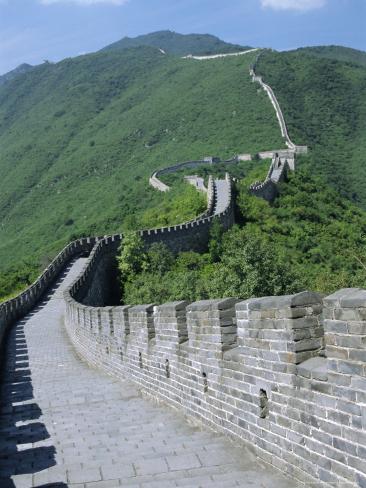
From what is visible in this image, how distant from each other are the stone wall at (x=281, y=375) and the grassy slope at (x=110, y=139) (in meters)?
47.6

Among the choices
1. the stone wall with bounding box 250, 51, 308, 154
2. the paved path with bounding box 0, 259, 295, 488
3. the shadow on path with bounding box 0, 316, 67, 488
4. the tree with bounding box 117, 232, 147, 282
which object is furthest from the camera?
the stone wall with bounding box 250, 51, 308, 154

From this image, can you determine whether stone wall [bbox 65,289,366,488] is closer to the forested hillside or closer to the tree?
the tree

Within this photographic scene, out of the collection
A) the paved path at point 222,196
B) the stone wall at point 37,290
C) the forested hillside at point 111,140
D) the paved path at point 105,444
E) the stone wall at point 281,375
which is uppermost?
the forested hillside at point 111,140

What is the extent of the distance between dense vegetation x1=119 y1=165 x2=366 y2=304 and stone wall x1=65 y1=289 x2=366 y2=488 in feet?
12.2

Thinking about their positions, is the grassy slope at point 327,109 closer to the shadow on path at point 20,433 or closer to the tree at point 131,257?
the tree at point 131,257

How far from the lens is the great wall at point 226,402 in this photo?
15.3 ft

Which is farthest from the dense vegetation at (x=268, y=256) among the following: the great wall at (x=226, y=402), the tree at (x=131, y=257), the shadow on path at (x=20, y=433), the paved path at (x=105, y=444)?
the shadow on path at (x=20, y=433)

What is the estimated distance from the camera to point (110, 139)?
10275 cm

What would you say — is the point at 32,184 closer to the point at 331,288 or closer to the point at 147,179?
the point at 147,179

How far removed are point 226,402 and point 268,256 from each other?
23389 millimetres

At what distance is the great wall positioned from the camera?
468 cm

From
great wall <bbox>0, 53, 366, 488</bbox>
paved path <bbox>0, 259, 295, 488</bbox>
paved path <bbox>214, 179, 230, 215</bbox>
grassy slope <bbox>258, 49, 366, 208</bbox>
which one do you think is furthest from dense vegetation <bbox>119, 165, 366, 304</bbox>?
grassy slope <bbox>258, 49, 366, 208</bbox>

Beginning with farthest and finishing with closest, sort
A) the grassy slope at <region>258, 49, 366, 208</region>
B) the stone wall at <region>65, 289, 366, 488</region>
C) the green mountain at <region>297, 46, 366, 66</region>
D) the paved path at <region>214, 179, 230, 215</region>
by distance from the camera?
the green mountain at <region>297, 46, 366, 66</region>, the grassy slope at <region>258, 49, 366, 208</region>, the paved path at <region>214, 179, 230, 215</region>, the stone wall at <region>65, 289, 366, 488</region>

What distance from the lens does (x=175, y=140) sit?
96688 millimetres
